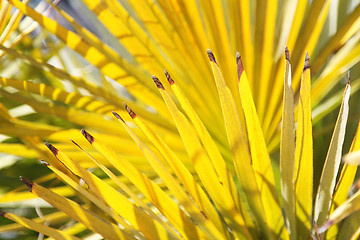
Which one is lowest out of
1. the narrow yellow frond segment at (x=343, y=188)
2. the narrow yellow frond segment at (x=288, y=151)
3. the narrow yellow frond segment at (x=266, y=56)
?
the narrow yellow frond segment at (x=343, y=188)

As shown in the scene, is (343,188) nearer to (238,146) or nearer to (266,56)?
(238,146)

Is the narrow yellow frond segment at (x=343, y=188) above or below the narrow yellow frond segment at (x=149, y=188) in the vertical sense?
below

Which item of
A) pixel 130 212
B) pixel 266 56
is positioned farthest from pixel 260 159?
pixel 266 56

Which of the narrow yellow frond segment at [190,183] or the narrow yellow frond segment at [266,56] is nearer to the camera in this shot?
the narrow yellow frond segment at [190,183]

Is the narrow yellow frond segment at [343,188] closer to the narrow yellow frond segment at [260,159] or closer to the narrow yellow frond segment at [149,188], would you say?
the narrow yellow frond segment at [260,159]

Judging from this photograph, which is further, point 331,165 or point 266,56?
point 266,56

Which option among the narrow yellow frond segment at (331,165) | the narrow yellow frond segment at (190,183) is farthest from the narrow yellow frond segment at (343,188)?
the narrow yellow frond segment at (190,183)

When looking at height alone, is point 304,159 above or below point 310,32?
below
